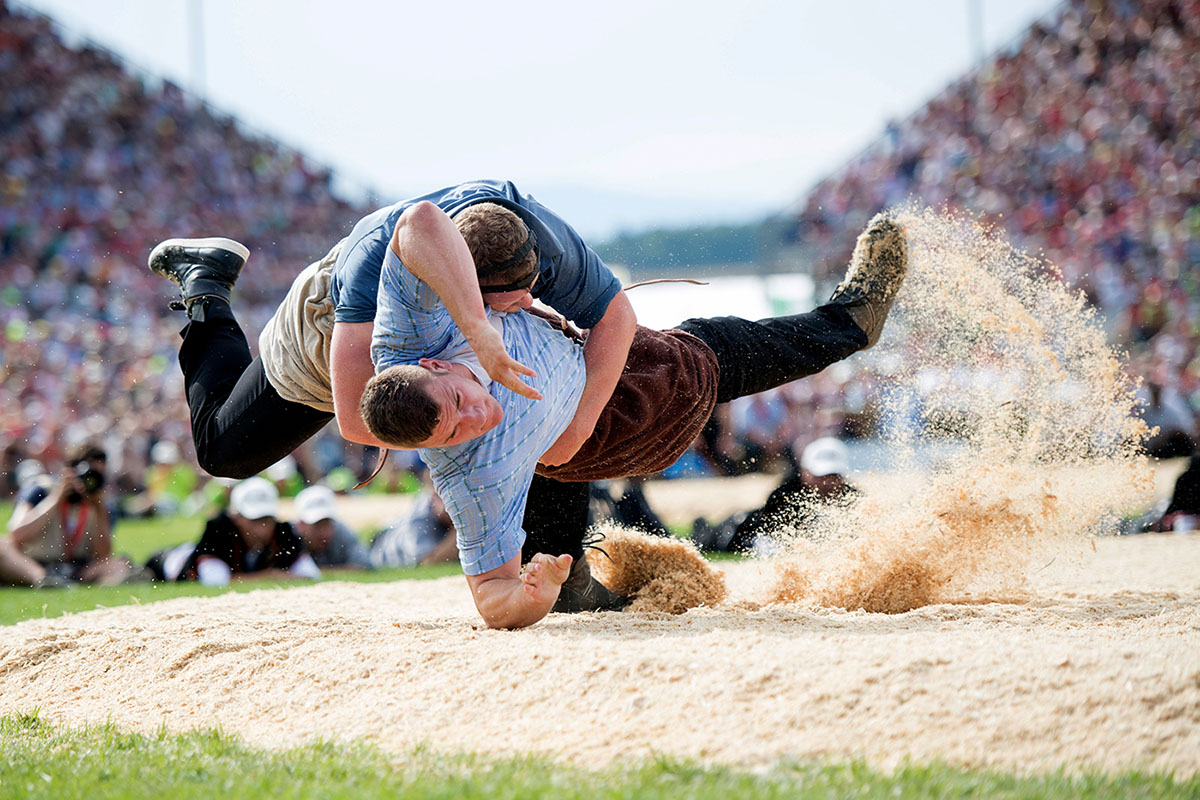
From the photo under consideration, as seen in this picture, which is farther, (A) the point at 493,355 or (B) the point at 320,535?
(B) the point at 320,535

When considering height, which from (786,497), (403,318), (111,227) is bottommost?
(786,497)

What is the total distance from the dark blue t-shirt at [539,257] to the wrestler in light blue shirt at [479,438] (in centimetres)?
14

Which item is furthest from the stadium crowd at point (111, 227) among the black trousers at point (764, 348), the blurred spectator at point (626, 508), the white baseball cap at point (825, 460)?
the black trousers at point (764, 348)

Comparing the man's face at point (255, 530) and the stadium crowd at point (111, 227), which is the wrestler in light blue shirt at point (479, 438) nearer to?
the man's face at point (255, 530)

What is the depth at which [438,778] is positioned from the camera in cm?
262

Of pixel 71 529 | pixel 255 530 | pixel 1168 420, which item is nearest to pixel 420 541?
pixel 255 530

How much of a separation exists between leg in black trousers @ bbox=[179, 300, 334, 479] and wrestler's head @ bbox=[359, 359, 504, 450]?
111 centimetres

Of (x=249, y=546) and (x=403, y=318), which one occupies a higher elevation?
(x=403, y=318)

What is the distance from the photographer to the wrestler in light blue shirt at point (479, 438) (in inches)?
132

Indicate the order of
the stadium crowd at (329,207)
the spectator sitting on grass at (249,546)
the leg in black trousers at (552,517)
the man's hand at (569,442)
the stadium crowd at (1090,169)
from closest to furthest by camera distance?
1. the man's hand at (569,442)
2. the leg in black trousers at (552,517)
3. the spectator sitting on grass at (249,546)
4. the stadium crowd at (329,207)
5. the stadium crowd at (1090,169)

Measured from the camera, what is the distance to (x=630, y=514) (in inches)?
309

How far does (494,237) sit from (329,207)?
23553 millimetres

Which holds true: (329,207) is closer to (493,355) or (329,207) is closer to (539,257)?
(539,257)

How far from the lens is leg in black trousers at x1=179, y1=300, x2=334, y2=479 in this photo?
4270mm
